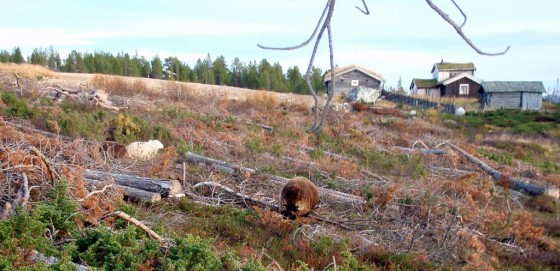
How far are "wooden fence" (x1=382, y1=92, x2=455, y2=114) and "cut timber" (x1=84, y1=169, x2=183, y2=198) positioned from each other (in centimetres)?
3074

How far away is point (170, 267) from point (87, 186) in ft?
8.65

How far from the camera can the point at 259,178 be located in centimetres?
745

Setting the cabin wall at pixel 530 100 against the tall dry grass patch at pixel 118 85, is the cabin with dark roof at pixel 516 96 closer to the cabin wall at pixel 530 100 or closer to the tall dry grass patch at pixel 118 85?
the cabin wall at pixel 530 100

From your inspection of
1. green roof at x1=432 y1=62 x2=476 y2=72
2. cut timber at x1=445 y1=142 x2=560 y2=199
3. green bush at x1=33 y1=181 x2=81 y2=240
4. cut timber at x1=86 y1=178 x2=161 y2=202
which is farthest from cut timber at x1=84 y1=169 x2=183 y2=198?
green roof at x1=432 y1=62 x2=476 y2=72

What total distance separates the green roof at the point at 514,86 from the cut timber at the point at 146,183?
121 feet

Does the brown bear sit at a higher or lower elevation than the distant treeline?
lower

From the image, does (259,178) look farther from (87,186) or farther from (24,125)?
(24,125)

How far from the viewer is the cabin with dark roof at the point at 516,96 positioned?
37.4m

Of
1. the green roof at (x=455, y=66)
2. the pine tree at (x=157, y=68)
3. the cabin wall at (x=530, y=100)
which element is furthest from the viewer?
the pine tree at (x=157, y=68)

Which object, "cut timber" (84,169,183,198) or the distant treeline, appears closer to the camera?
"cut timber" (84,169,183,198)

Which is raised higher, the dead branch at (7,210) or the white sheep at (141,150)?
the white sheep at (141,150)

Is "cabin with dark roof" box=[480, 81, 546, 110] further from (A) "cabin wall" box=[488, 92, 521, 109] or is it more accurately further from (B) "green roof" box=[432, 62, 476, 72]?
(B) "green roof" box=[432, 62, 476, 72]

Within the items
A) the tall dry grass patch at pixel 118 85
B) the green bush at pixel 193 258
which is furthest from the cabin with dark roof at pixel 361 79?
the green bush at pixel 193 258

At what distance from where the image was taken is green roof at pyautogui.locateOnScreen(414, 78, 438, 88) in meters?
44.7
